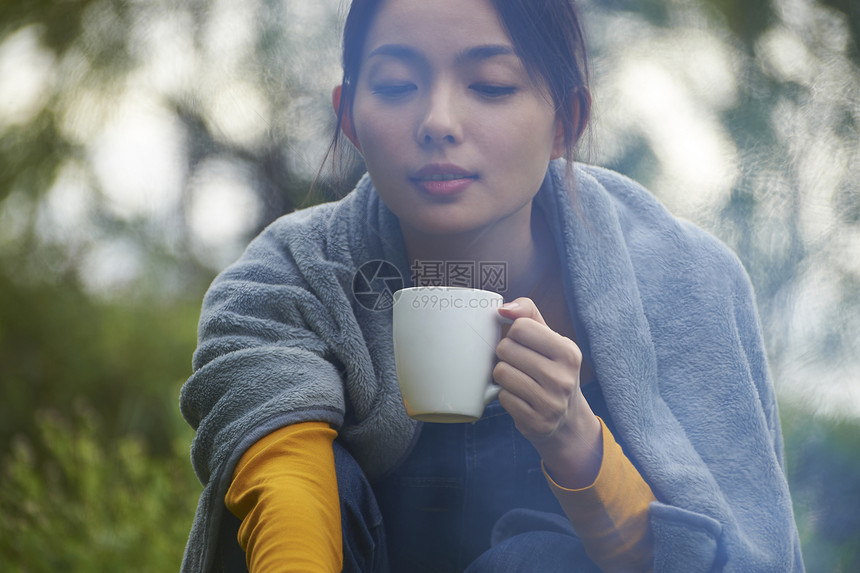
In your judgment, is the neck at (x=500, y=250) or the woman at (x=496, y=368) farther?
the neck at (x=500, y=250)

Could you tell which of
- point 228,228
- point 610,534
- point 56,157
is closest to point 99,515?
point 228,228

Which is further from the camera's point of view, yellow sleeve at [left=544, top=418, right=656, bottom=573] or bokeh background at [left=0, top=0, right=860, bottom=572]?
bokeh background at [left=0, top=0, right=860, bottom=572]

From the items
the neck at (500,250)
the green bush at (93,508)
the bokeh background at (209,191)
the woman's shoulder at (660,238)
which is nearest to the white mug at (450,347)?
the neck at (500,250)

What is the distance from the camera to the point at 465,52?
2.31 feet

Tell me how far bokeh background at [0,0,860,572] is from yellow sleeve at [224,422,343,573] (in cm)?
58

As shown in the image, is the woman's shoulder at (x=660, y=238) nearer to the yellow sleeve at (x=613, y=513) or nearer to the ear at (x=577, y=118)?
the ear at (x=577, y=118)

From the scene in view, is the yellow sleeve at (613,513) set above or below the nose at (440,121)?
below

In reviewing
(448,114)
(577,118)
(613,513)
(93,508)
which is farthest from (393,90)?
(93,508)

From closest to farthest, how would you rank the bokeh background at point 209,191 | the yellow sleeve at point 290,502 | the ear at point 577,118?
the yellow sleeve at point 290,502
the ear at point 577,118
the bokeh background at point 209,191

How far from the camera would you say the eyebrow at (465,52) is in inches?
27.8

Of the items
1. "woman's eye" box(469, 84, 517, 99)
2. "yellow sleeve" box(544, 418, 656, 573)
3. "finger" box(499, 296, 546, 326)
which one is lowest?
"yellow sleeve" box(544, 418, 656, 573)

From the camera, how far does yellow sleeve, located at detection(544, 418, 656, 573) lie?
67cm

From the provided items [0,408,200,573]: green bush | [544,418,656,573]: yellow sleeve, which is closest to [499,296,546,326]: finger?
[544,418,656,573]: yellow sleeve

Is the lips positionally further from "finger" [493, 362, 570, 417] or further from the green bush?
the green bush
